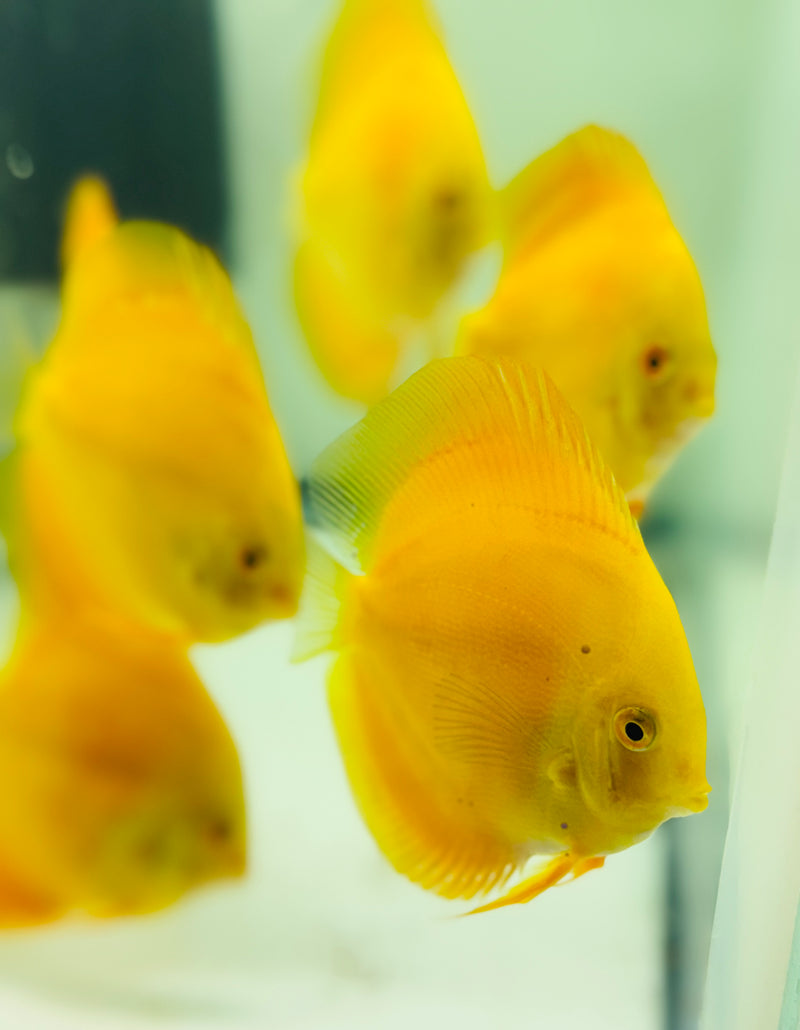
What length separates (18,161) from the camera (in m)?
0.86

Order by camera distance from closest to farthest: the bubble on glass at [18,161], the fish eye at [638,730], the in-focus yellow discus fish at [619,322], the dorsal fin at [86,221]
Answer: the fish eye at [638,730] → the in-focus yellow discus fish at [619,322] → the dorsal fin at [86,221] → the bubble on glass at [18,161]

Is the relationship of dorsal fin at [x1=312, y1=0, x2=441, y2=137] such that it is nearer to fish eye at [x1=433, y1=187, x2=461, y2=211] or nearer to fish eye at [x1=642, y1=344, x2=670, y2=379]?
fish eye at [x1=433, y1=187, x2=461, y2=211]

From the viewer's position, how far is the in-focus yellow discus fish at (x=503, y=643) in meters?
0.24

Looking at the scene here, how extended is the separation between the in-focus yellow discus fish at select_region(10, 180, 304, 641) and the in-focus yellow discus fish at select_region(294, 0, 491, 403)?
9 centimetres

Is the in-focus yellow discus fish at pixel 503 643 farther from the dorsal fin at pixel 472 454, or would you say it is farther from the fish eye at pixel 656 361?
Result: the fish eye at pixel 656 361

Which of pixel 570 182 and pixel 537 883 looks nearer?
pixel 537 883

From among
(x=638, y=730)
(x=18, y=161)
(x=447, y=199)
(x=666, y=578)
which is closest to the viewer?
(x=638, y=730)

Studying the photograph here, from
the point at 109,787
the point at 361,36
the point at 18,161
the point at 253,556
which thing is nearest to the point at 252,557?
the point at 253,556

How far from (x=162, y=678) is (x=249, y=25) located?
2.27 feet

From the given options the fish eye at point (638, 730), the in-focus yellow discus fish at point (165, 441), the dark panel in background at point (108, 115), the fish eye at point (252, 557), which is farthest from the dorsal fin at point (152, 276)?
the dark panel in background at point (108, 115)

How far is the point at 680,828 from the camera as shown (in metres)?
0.60

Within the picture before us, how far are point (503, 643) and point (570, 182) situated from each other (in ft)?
0.76

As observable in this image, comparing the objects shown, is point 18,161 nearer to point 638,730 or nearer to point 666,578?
point 666,578

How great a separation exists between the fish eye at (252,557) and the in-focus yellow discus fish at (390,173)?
16 centimetres
